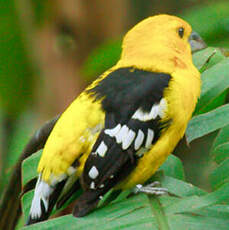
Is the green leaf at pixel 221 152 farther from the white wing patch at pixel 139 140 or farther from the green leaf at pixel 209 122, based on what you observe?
the white wing patch at pixel 139 140

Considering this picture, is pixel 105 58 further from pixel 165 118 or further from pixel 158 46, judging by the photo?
pixel 165 118

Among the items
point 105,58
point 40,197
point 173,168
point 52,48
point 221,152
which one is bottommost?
point 52,48

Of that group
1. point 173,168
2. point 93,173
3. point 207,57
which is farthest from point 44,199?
point 207,57

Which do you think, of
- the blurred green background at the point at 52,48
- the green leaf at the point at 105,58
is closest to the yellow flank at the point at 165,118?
the green leaf at the point at 105,58

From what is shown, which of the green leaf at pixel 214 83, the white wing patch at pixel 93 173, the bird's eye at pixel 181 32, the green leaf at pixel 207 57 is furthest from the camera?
the bird's eye at pixel 181 32

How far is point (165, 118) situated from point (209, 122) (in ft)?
0.57

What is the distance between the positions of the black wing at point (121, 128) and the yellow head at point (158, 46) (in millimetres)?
163

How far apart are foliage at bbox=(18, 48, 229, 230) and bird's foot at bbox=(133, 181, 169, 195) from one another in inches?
0.8

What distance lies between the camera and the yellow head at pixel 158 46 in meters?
2.25

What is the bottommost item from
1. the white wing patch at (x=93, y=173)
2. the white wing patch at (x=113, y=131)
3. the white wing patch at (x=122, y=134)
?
the white wing patch at (x=93, y=173)

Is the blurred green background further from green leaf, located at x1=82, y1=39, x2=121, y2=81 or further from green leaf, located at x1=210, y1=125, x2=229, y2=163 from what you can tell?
green leaf, located at x1=210, y1=125, x2=229, y2=163

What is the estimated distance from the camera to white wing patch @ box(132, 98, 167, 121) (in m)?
1.94

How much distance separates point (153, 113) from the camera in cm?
198

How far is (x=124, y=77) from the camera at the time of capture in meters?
2.07
